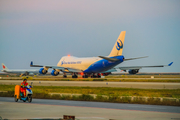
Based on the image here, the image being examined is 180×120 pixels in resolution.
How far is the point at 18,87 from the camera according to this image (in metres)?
20.7

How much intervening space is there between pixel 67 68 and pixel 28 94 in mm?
56960

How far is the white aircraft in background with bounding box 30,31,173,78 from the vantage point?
213ft

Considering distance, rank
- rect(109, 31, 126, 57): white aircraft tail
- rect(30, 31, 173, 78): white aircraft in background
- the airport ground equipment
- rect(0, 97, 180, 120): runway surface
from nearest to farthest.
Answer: rect(0, 97, 180, 120): runway surface
the airport ground equipment
rect(109, 31, 126, 57): white aircraft tail
rect(30, 31, 173, 78): white aircraft in background

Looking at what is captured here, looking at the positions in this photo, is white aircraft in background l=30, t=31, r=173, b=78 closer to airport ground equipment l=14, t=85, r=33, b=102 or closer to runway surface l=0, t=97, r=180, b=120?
airport ground equipment l=14, t=85, r=33, b=102

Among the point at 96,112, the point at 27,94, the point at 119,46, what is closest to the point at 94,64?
the point at 119,46

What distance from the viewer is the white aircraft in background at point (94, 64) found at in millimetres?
64875

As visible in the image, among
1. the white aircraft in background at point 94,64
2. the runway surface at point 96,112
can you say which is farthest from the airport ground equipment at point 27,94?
the white aircraft in background at point 94,64

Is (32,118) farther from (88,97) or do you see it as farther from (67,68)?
(67,68)

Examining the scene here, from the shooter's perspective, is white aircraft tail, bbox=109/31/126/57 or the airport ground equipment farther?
white aircraft tail, bbox=109/31/126/57

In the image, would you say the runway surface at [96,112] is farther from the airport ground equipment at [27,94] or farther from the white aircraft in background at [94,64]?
the white aircraft in background at [94,64]

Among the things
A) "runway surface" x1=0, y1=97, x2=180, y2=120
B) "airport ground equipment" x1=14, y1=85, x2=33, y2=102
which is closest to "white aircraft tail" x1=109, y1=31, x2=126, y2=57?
"airport ground equipment" x1=14, y1=85, x2=33, y2=102

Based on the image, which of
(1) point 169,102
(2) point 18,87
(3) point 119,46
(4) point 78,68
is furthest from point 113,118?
(4) point 78,68

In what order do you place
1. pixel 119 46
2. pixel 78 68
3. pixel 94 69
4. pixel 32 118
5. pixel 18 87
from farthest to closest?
pixel 78 68, pixel 94 69, pixel 119 46, pixel 18 87, pixel 32 118

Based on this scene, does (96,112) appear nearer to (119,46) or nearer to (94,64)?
(119,46)
